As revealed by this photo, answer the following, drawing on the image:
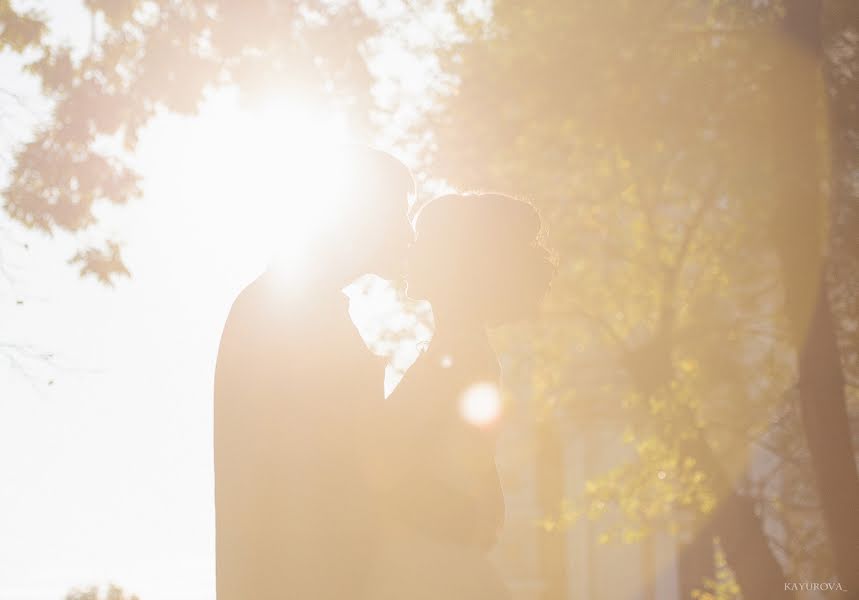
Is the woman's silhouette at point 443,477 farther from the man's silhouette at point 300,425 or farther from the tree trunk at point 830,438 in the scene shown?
the tree trunk at point 830,438

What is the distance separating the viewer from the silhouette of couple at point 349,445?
7.72 feet

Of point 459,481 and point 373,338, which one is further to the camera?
point 373,338

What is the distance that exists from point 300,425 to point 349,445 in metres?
0.11

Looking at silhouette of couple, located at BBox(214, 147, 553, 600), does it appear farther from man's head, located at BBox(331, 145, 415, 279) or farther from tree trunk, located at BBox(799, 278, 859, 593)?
tree trunk, located at BBox(799, 278, 859, 593)

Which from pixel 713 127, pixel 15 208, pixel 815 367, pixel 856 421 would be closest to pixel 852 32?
pixel 713 127

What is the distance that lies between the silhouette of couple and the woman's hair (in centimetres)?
14

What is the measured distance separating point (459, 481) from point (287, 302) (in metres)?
0.56

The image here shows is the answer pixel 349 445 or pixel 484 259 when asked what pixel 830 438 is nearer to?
pixel 484 259

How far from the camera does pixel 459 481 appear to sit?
7.98 ft

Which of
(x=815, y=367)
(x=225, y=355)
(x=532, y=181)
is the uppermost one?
(x=532, y=181)

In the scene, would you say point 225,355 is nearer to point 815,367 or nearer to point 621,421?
point 815,367

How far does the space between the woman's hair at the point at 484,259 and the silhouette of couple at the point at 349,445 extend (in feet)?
0.47

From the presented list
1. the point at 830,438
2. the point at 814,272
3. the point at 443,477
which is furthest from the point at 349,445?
the point at 814,272

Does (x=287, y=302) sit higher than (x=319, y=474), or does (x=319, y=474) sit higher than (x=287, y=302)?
(x=287, y=302)
